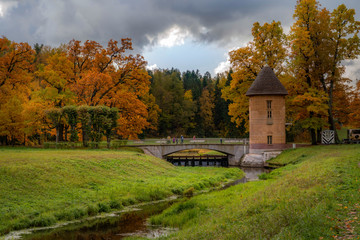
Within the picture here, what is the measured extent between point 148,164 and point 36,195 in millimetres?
13858

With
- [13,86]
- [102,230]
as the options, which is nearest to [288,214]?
[102,230]

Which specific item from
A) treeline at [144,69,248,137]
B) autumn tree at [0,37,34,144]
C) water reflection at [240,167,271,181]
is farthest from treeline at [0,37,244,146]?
treeline at [144,69,248,137]

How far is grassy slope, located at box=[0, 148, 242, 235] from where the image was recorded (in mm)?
15234

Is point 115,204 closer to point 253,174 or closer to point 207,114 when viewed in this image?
point 253,174

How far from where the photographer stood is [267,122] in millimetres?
45188

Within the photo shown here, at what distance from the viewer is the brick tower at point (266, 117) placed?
45.0m

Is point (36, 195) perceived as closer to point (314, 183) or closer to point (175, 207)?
point (175, 207)

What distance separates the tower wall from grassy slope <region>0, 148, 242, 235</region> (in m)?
18.7

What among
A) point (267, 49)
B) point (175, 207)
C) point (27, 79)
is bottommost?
point (175, 207)

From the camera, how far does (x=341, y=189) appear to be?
13.8 meters

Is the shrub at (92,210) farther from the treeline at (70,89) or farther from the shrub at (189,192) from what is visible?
the treeline at (70,89)

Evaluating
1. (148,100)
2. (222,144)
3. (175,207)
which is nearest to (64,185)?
(175,207)

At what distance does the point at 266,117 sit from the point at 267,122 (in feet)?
1.98

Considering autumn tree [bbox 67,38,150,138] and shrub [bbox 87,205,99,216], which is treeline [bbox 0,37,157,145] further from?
shrub [bbox 87,205,99,216]
